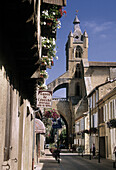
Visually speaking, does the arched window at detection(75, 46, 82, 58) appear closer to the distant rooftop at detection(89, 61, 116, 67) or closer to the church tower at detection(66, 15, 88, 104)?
the church tower at detection(66, 15, 88, 104)

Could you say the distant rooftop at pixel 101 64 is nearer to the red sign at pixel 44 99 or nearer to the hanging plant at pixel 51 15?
the red sign at pixel 44 99

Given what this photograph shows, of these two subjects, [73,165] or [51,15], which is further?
[73,165]

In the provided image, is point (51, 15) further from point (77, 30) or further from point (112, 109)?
point (77, 30)

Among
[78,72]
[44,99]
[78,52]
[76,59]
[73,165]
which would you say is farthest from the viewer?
[78,52]

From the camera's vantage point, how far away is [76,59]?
7112 centimetres

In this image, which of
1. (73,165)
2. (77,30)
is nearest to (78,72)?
(77,30)

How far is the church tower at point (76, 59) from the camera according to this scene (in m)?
66.5

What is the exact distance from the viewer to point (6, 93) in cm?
459

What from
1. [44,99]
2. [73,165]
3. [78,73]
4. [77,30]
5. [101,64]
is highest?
[77,30]

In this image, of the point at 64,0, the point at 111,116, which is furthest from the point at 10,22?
the point at 111,116

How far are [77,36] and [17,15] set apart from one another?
72.7 meters

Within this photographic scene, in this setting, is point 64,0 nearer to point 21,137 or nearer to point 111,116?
point 21,137

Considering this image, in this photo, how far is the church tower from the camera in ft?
218

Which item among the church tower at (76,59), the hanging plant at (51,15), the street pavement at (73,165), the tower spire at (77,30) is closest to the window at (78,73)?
the church tower at (76,59)
